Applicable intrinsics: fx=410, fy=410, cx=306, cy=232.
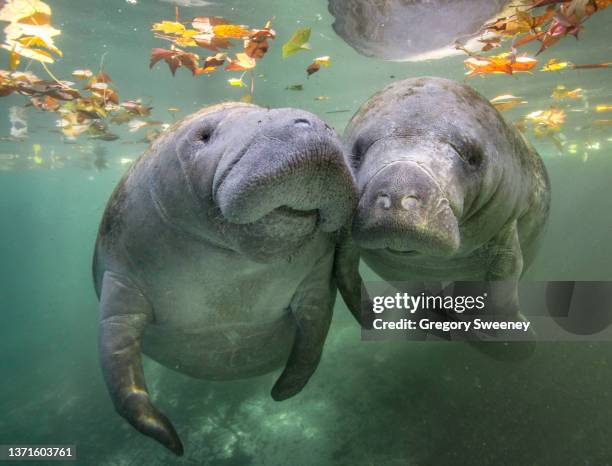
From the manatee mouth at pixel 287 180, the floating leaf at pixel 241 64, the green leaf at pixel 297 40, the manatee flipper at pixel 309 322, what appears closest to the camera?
the manatee mouth at pixel 287 180

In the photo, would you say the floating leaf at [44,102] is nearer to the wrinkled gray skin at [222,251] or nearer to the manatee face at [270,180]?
the wrinkled gray skin at [222,251]

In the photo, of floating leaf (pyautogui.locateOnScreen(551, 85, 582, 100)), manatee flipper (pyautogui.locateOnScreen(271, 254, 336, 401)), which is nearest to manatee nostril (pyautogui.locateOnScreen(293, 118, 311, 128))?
manatee flipper (pyautogui.locateOnScreen(271, 254, 336, 401))

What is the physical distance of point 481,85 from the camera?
13484mm

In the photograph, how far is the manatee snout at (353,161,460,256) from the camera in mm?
1929

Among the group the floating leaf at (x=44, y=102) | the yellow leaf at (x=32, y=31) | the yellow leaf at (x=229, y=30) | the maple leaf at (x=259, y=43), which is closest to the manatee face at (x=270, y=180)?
the yellow leaf at (x=229, y=30)

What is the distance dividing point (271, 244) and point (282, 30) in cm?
834

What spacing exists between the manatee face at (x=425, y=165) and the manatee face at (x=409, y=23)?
439 centimetres

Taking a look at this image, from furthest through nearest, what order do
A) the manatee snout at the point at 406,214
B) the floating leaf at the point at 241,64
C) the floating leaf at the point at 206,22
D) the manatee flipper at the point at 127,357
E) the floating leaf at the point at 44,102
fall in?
the floating leaf at the point at 44,102, the floating leaf at the point at 241,64, the floating leaf at the point at 206,22, the manatee flipper at the point at 127,357, the manatee snout at the point at 406,214

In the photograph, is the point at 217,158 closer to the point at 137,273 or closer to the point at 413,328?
the point at 137,273

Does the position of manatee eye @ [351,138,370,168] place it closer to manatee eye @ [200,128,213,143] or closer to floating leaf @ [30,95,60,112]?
manatee eye @ [200,128,213,143]

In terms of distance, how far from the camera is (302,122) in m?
1.71

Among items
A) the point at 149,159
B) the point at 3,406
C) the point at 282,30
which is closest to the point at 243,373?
the point at 149,159

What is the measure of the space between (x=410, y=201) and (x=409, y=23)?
6749 mm

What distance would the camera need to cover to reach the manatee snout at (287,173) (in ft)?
5.37
